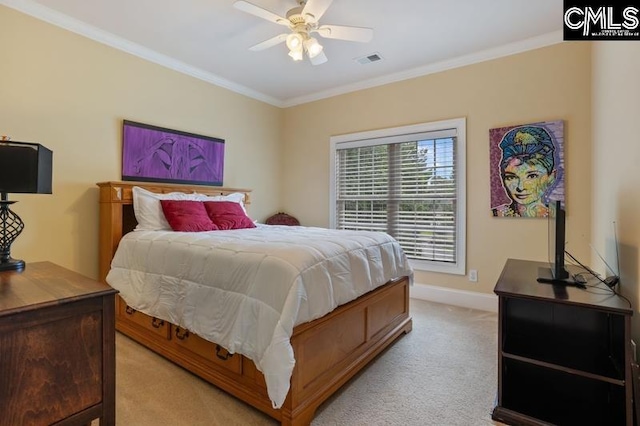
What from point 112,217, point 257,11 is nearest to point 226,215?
point 112,217

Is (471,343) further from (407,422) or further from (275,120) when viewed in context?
(275,120)

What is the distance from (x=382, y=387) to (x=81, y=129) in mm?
3320

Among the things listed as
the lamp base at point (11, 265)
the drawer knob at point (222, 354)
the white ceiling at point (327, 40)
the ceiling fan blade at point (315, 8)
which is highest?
the white ceiling at point (327, 40)

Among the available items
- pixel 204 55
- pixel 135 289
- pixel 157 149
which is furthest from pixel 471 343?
pixel 204 55

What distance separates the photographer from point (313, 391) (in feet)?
5.44

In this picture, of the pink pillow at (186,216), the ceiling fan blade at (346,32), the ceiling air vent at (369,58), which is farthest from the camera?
the ceiling air vent at (369,58)

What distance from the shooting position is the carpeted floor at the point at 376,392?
5.41 feet

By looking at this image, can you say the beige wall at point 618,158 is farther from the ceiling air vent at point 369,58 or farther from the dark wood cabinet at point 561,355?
the ceiling air vent at point 369,58

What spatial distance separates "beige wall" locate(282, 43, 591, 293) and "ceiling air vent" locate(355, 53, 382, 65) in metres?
0.53

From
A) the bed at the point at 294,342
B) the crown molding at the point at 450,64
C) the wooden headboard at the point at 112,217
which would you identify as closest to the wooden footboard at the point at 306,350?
the bed at the point at 294,342

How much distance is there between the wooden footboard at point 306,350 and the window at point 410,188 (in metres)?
1.34

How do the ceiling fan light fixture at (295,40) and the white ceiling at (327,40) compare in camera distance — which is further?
the white ceiling at (327,40)

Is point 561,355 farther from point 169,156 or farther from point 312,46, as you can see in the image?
point 169,156

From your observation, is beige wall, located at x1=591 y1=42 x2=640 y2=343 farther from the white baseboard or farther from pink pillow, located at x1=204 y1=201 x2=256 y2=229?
pink pillow, located at x1=204 y1=201 x2=256 y2=229
